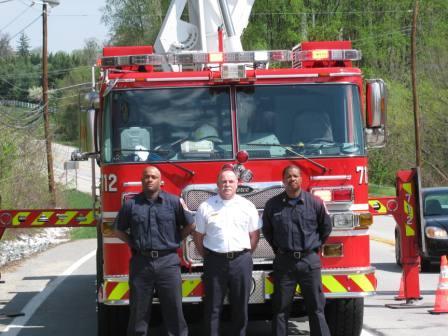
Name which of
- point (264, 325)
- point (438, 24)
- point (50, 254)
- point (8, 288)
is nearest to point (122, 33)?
point (438, 24)

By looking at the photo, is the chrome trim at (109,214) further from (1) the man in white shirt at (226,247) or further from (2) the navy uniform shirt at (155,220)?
(1) the man in white shirt at (226,247)

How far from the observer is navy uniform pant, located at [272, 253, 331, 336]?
9258 millimetres

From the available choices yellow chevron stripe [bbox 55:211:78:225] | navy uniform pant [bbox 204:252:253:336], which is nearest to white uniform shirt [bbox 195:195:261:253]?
navy uniform pant [bbox 204:252:253:336]

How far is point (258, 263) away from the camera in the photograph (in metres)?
10.0

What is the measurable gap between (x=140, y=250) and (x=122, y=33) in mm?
60027

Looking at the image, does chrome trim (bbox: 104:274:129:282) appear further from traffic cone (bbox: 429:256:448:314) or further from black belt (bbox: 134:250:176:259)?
traffic cone (bbox: 429:256:448:314)

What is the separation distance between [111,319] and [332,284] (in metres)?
2.30

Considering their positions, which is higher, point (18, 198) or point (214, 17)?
point (214, 17)

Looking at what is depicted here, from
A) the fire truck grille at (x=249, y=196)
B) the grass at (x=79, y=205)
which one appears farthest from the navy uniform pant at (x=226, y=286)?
the grass at (x=79, y=205)

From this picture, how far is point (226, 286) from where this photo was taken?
30.3 ft

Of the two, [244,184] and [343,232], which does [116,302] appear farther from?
[343,232]

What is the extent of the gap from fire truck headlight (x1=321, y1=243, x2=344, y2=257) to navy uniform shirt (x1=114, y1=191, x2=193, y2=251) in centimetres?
152

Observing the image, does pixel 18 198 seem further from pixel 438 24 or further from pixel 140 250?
pixel 438 24

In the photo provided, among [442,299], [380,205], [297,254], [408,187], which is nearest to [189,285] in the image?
[297,254]
